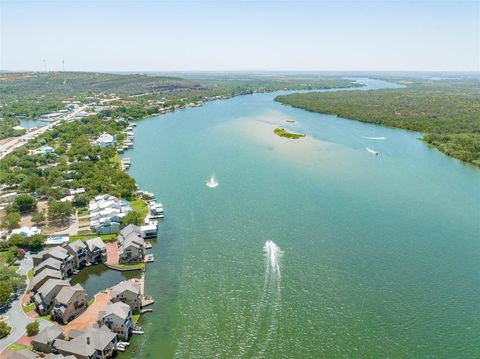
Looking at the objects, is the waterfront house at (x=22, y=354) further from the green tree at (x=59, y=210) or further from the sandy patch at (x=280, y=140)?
the sandy patch at (x=280, y=140)

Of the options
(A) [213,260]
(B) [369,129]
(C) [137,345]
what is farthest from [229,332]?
(B) [369,129]

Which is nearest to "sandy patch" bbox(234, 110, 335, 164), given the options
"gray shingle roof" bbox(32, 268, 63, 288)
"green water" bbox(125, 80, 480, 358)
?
"green water" bbox(125, 80, 480, 358)

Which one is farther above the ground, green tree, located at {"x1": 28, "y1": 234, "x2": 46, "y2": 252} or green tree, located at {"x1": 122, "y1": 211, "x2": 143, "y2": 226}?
green tree, located at {"x1": 122, "y1": 211, "x2": 143, "y2": 226}

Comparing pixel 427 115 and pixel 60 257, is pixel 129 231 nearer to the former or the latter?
pixel 60 257

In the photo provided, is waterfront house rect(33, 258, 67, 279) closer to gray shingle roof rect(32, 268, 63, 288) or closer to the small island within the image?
gray shingle roof rect(32, 268, 63, 288)

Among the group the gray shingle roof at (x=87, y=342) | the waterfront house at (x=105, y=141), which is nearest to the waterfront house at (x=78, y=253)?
the gray shingle roof at (x=87, y=342)

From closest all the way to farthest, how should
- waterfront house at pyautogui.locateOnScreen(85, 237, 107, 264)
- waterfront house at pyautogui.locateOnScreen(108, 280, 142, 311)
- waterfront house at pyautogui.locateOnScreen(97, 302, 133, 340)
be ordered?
waterfront house at pyautogui.locateOnScreen(97, 302, 133, 340)
waterfront house at pyautogui.locateOnScreen(108, 280, 142, 311)
waterfront house at pyautogui.locateOnScreen(85, 237, 107, 264)
